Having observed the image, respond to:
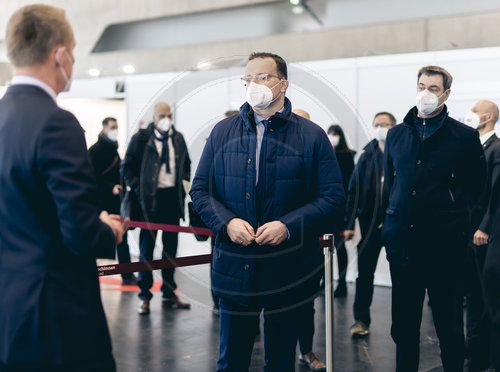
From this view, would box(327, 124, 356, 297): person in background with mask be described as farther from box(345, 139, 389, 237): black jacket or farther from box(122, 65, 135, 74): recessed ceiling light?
box(122, 65, 135, 74): recessed ceiling light

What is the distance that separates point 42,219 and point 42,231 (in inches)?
1.2

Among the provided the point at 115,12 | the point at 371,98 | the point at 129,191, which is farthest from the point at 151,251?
the point at 115,12

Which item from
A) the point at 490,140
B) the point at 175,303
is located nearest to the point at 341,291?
the point at 175,303

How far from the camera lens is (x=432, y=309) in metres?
2.83

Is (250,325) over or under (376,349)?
A: over

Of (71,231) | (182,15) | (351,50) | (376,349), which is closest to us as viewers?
(71,231)

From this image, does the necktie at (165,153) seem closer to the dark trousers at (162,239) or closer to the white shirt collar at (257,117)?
the dark trousers at (162,239)

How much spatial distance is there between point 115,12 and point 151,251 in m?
6.05

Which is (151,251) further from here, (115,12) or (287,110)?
(115,12)

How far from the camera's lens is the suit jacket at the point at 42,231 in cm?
146

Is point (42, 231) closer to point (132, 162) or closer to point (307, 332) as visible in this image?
point (307, 332)

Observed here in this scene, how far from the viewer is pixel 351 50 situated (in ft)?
24.5

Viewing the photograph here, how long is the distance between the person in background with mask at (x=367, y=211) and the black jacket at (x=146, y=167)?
143 cm

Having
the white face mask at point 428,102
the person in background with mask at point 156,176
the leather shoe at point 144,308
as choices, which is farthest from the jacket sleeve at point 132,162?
the white face mask at point 428,102
